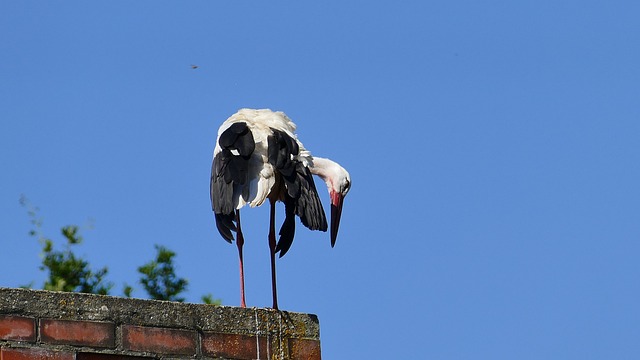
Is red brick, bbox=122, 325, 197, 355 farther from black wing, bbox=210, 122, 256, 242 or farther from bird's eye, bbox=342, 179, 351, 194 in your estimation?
bird's eye, bbox=342, 179, 351, 194

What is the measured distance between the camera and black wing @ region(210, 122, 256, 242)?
291 inches

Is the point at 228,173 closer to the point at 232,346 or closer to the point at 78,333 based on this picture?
the point at 232,346

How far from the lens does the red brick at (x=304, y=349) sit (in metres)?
5.11

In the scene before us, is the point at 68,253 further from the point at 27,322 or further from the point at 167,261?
the point at 27,322

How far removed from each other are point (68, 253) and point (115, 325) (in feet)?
22.0

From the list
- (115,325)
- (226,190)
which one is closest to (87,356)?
(115,325)

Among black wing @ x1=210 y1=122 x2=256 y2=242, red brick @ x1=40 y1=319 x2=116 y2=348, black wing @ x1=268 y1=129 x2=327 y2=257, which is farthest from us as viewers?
black wing @ x1=210 y1=122 x2=256 y2=242

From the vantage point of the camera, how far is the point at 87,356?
15.0ft

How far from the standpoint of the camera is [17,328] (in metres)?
4.43

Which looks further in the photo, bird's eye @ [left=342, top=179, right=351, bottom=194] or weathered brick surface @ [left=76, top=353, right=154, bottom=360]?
bird's eye @ [left=342, top=179, right=351, bottom=194]

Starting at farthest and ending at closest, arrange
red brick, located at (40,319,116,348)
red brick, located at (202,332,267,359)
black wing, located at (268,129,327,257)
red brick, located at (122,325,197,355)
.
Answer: black wing, located at (268,129,327,257)
red brick, located at (202,332,267,359)
red brick, located at (122,325,197,355)
red brick, located at (40,319,116,348)

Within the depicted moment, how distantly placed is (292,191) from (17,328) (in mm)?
3031

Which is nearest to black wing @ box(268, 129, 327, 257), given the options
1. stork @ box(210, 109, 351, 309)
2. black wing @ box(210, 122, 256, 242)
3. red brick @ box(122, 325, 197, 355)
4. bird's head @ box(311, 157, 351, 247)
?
stork @ box(210, 109, 351, 309)

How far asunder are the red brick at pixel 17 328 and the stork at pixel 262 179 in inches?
105
